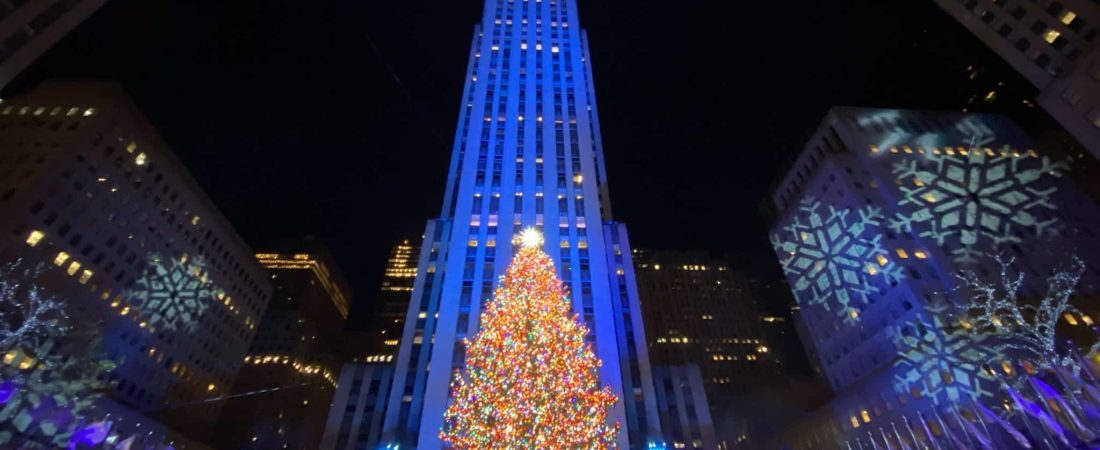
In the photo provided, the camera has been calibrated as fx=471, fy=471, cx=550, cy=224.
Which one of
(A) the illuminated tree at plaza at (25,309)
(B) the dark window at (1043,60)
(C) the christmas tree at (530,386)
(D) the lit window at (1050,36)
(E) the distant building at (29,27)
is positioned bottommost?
(C) the christmas tree at (530,386)

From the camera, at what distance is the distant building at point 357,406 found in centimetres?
3953

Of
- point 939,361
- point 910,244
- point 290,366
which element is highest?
point 290,366

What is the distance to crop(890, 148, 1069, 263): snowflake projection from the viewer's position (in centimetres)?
3550

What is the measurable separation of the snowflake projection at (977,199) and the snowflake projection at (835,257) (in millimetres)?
2642

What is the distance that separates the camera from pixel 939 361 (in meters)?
33.4

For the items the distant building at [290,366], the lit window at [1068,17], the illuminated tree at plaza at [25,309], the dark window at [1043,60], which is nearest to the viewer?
the lit window at [1068,17]

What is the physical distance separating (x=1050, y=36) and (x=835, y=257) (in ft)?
68.2

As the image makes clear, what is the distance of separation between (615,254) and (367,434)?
26084 millimetres

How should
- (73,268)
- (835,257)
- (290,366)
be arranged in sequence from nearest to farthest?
(73,268) < (835,257) < (290,366)

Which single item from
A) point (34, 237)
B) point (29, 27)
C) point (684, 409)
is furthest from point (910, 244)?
point (34, 237)

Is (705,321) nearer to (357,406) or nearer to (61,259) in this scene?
(357,406)

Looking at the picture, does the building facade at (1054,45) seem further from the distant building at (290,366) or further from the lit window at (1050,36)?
the distant building at (290,366)

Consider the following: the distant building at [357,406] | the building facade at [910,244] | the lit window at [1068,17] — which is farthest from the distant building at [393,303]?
the lit window at [1068,17]

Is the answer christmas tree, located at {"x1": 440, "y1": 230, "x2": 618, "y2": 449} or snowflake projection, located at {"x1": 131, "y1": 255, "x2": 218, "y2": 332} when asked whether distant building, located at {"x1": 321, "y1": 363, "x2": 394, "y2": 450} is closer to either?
snowflake projection, located at {"x1": 131, "y1": 255, "x2": 218, "y2": 332}
